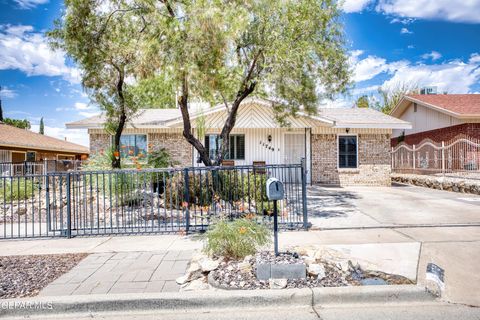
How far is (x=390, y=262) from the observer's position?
4652 mm

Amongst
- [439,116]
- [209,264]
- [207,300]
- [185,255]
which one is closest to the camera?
[207,300]

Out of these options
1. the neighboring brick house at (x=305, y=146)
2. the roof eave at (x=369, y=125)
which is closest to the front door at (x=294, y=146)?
the neighboring brick house at (x=305, y=146)

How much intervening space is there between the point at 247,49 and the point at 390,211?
674 centimetres

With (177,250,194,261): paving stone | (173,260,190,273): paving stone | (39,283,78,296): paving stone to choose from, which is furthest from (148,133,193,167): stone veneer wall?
(39,283,78,296): paving stone

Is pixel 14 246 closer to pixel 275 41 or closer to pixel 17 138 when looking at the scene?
pixel 275 41

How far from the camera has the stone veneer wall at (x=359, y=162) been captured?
53.6 ft

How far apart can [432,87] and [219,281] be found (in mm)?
28659

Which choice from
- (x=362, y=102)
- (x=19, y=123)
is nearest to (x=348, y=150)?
(x=362, y=102)

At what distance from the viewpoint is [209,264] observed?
4.26 meters

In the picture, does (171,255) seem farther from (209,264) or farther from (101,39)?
(101,39)

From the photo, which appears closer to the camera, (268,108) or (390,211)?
(390,211)

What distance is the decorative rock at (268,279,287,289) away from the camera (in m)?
3.80

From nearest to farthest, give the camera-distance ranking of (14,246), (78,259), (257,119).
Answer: (78,259)
(14,246)
(257,119)

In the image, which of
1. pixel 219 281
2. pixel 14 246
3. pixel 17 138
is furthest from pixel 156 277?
pixel 17 138
